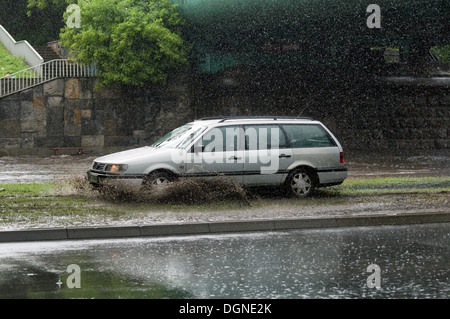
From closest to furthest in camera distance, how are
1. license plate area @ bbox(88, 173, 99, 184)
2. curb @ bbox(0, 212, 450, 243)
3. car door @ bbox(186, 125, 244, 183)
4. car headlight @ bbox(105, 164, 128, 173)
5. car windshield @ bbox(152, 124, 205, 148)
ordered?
curb @ bbox(0, 212, 450, 243) < car headlight @ bbox(105, 164, 128, 173) < car door @ bbox(186, 125, 244, 183) < license plate area @ bbox(88, 173, 99, 184) < car windshield @ bbox(152, 124, 205, 148)

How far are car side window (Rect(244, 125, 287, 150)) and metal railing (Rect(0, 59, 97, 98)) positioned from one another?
18.2m

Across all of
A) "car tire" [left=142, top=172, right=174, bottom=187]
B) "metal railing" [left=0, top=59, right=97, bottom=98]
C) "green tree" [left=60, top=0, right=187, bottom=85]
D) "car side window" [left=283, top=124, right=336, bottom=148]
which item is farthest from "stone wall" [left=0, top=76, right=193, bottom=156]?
"car tire" [left=142, top=172, right=174, bottom=187]

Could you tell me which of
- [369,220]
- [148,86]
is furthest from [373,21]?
[369,220]

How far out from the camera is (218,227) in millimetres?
9828

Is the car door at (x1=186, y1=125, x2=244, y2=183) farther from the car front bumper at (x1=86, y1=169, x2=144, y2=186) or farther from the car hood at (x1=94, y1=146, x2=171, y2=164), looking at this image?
the car front bumper at (x1=86, y1=169, x2=144, y2=186)

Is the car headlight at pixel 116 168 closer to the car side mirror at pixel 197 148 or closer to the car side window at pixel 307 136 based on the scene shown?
the car side mirror at pixel 197 148

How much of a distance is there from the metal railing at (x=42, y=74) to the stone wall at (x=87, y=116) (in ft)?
0.83

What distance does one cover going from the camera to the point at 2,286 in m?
6.40

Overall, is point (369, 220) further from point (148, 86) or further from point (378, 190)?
point (148, 86)

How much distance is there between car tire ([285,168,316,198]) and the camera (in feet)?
42.2

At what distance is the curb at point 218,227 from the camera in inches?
358

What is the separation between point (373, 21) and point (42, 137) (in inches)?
582

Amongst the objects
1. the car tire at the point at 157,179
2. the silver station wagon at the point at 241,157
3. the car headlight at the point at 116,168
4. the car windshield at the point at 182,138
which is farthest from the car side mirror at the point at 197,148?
the car headlight at the point at 116,168

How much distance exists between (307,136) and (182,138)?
252 cm
